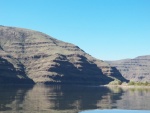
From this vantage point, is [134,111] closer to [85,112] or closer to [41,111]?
[85,112]

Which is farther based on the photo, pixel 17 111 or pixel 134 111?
pixel 134 111

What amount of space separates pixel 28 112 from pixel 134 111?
29.2m

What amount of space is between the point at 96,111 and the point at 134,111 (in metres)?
10.6

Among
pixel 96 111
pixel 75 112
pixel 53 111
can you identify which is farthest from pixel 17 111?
pixel 96 111

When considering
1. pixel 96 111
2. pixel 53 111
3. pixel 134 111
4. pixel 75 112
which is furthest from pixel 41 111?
pixel 134 111

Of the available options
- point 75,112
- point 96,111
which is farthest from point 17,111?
point 96,111

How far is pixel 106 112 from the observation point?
262 ft

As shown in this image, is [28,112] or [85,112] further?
[85,112]

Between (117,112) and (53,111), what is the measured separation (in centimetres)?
1662

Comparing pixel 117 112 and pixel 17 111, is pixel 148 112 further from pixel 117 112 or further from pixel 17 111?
pixel 17 111

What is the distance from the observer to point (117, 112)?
80.8m

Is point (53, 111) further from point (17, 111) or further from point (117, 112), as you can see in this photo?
point (117, 112)

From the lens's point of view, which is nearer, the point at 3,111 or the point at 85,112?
the point at 3,111

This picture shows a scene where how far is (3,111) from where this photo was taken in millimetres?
74750
